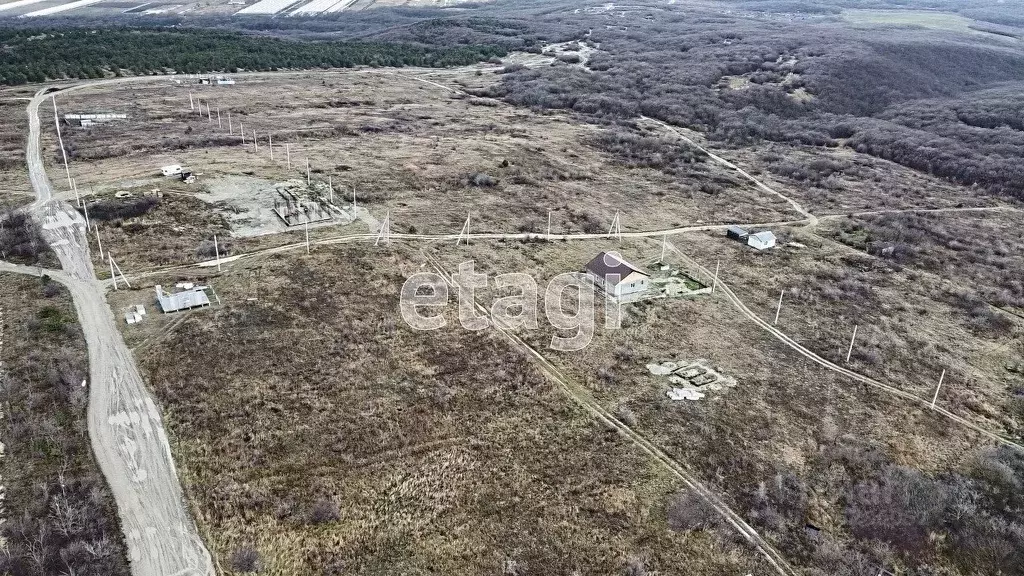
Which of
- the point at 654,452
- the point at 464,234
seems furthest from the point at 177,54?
the point at 654,452

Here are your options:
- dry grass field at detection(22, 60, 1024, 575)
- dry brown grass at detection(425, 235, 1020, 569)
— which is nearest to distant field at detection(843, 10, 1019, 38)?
dry grass field at detection(22, 60, 1024, 575)

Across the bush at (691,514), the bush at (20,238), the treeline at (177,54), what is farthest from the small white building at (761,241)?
the treeline at (177,54)

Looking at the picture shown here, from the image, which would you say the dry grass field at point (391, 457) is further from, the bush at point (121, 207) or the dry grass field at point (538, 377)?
the bush at point (121, 207)

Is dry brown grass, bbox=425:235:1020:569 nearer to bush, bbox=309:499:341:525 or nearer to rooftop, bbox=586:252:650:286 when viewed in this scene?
rooftop, bbox=586:252:650:286

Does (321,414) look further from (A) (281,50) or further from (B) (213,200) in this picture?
(A) (281,50)

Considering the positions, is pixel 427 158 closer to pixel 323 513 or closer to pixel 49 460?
pixel 49 460

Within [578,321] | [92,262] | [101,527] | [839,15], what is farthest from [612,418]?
[839,15]
